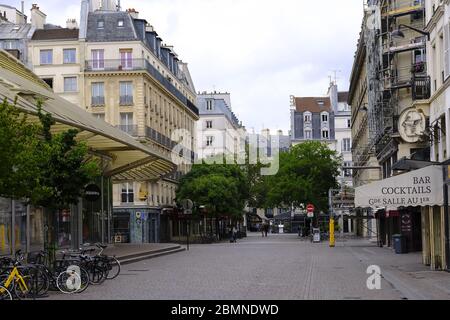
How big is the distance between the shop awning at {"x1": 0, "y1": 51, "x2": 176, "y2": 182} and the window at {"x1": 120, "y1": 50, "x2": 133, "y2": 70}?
15.1 meters

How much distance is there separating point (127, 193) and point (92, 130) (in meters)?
39.3

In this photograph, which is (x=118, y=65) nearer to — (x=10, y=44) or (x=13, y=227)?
(x=10, y=44)

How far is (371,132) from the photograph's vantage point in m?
59.2

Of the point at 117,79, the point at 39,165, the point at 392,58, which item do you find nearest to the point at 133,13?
the point at 117,79

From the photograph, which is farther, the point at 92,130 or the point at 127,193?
the point at 127,193

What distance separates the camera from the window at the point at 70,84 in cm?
7106

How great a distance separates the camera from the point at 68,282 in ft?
65.8

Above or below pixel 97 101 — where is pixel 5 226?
below

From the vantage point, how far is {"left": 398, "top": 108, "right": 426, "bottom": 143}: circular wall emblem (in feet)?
96.3

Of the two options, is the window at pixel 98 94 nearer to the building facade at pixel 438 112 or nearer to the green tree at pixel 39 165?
the building facade at pixel 438 112

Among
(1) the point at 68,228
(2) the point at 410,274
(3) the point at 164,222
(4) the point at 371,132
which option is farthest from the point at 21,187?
(3) the point at 164,222

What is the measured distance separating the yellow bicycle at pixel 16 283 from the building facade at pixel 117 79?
49.6m

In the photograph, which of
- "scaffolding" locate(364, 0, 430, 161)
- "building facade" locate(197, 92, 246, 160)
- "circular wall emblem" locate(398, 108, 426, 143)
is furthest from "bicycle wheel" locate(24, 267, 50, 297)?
"building facade" locate(197, 92, 246, 160)
